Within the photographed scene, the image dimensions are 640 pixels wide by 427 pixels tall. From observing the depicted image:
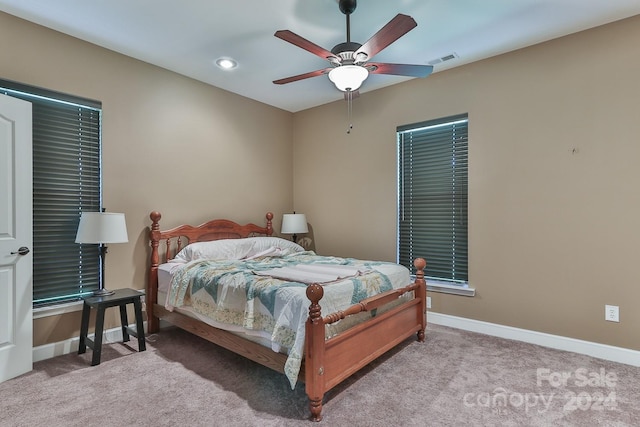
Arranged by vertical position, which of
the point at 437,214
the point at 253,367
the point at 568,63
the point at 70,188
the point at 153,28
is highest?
the point at 153,28

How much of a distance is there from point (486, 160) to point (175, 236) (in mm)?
3361

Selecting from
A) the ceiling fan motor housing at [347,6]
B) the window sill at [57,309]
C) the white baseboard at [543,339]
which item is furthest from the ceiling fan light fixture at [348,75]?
the window sill at [57,309]

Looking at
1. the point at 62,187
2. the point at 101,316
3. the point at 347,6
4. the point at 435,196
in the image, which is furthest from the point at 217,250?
the point at 347,6

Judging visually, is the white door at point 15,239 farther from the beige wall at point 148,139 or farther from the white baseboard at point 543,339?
the white baseboard at point 543,339

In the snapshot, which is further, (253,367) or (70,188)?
(70,188)

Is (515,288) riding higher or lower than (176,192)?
lower

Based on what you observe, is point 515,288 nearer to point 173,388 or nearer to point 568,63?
point 568,63

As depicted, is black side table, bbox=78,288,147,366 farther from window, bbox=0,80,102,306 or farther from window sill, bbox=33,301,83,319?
window, bbox=0,80,102,306

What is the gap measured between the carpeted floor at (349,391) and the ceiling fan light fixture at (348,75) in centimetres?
219

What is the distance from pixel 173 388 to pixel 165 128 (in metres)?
2.59

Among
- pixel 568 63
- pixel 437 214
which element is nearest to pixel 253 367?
pixel 437 214

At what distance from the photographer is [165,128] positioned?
358 cm

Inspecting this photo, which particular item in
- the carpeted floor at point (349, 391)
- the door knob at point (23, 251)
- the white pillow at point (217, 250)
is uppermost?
the door knob at point (23, 251)

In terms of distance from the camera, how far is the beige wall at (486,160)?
2.71 m
